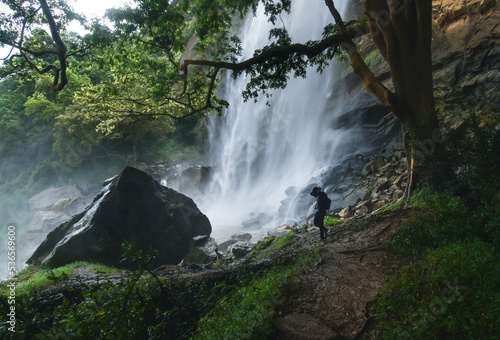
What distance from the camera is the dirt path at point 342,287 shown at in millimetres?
3196

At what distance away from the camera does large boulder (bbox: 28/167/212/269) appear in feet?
33.1

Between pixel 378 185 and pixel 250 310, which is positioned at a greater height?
pixel 378 185

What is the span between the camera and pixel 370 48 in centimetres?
1806

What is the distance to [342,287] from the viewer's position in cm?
412

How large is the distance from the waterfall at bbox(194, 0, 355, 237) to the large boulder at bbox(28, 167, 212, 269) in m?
5.64

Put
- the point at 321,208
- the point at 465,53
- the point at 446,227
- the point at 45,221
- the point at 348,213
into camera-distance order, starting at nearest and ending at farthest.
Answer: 1. the point at 446,227
2. the point at 321,208
3. the point at 348,213
4. the point at 465,53
5. the point at 45,221

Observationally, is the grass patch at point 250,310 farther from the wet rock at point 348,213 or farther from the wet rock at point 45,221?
the wet rock at point 45,221

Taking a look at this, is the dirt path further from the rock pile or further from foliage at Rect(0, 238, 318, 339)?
the rock pile

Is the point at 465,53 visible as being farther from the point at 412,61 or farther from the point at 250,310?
the point at 250,310

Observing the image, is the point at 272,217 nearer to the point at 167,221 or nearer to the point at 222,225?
the point at 222,225

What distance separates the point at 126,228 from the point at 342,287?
9.25m

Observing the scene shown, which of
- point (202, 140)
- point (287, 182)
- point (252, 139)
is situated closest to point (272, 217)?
point (287, 182)

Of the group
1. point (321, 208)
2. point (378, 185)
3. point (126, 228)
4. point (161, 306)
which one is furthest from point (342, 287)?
point (378, 185)

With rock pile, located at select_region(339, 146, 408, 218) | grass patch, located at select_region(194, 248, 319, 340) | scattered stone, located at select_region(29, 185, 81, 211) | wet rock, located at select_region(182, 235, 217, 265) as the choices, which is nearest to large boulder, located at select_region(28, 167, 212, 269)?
wet rock, located at select_region(182, 235, 217, 265)
